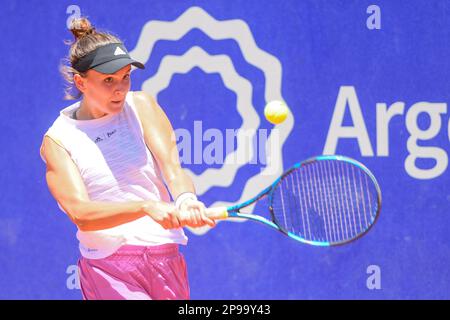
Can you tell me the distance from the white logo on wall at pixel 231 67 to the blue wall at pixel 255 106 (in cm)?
1

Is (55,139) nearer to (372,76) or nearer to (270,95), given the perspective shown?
(270,95)

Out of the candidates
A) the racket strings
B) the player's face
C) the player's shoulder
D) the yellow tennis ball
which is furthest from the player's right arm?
the yellow tennis ball

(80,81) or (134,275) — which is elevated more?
(80,81)

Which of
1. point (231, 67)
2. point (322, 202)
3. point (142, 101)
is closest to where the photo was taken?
point (142, 101)

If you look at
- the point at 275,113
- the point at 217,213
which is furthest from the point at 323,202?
the point at 217,213

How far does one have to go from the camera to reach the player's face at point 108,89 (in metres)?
3.13

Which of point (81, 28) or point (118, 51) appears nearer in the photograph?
point (118, 51)

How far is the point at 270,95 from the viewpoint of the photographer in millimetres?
4410

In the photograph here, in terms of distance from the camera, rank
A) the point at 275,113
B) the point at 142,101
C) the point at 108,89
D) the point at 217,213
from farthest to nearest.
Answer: the point at 275,113 < the point at 142,101 < the point at 108,89 < the point at 217,213

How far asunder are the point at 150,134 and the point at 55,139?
1.11ft

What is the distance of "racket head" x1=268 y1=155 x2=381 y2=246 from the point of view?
10.7 feet

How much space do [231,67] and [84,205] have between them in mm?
1570

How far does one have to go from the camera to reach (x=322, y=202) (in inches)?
137

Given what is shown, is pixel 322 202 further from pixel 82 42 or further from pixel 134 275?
pixel 82 42
